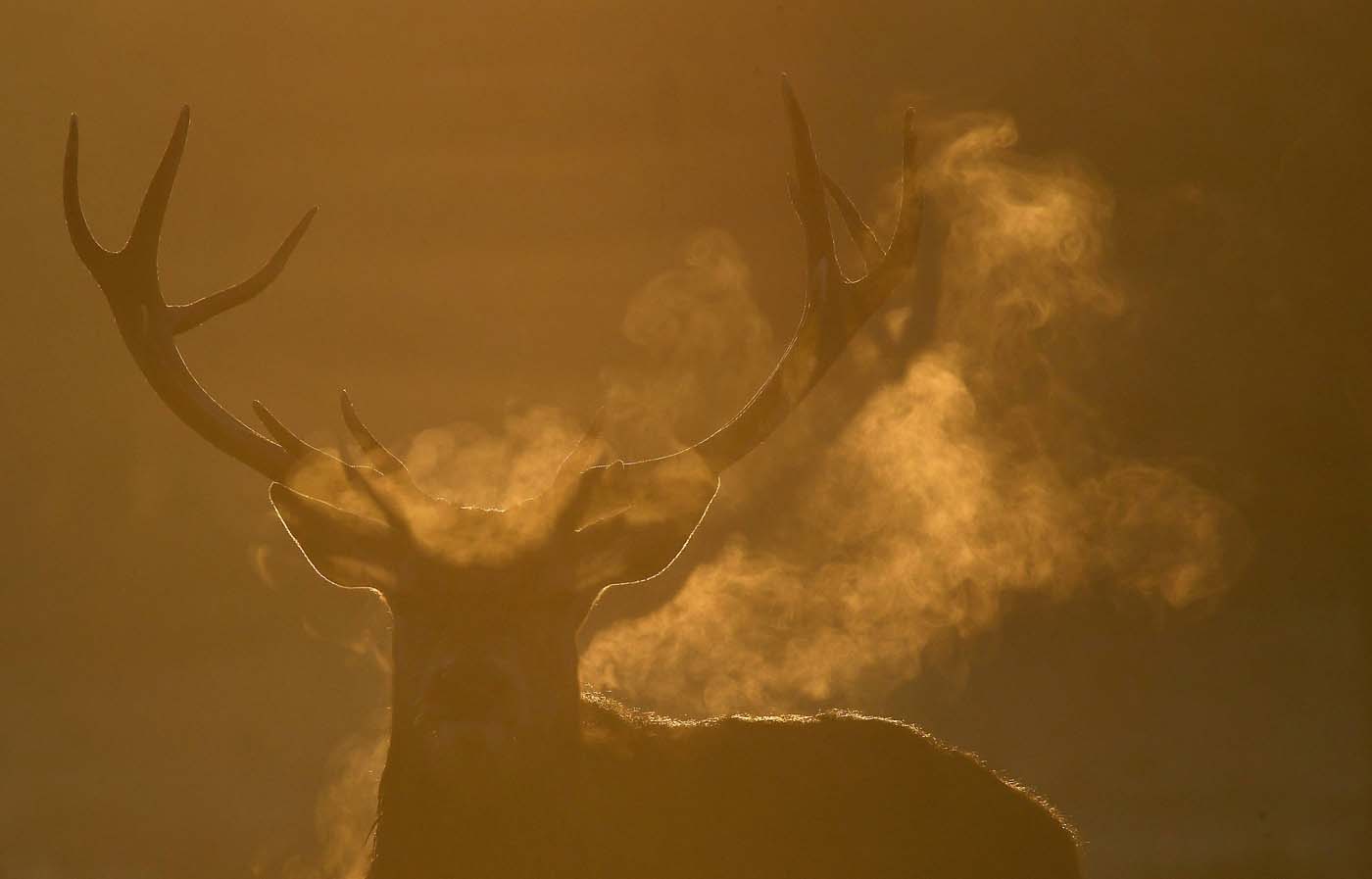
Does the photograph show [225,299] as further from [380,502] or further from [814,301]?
[814,301]

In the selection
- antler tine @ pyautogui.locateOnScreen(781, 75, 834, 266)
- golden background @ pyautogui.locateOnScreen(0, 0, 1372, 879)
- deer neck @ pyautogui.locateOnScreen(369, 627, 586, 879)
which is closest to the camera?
deer neck @ pyautogui.locateOnScreen(369, 627, 586, 879)

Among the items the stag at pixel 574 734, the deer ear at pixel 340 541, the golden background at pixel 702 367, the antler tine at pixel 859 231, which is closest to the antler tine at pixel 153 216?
the stag at pixel 574 734

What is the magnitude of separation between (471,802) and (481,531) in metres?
0.72

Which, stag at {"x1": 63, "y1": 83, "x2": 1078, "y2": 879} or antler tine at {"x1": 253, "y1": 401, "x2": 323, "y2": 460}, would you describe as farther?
antler tine at {"x1": 253, "y1": 401, "x2": 323, "y2": 460}

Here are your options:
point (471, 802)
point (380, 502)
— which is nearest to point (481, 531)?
point (380, 502)

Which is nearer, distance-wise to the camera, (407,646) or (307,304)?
(407,646)

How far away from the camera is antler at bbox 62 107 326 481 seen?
633 centimetres

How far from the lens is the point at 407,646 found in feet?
19.1

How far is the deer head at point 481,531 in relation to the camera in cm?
563

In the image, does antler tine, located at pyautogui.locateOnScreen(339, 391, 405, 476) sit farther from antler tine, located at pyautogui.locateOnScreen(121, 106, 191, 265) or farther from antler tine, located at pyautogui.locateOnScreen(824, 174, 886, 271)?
antler tine, located at pyautogui.locateOnScreen(824, 174, 886, 271)

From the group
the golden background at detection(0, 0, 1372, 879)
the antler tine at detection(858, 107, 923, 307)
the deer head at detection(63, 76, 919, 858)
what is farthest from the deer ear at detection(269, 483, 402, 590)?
the golden background at detection(0, 0, 1372, 879)

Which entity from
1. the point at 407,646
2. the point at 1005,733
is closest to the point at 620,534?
the point at 407,646

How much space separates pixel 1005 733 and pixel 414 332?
970 cm

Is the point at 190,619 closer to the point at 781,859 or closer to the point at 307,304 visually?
the point at 307,304
